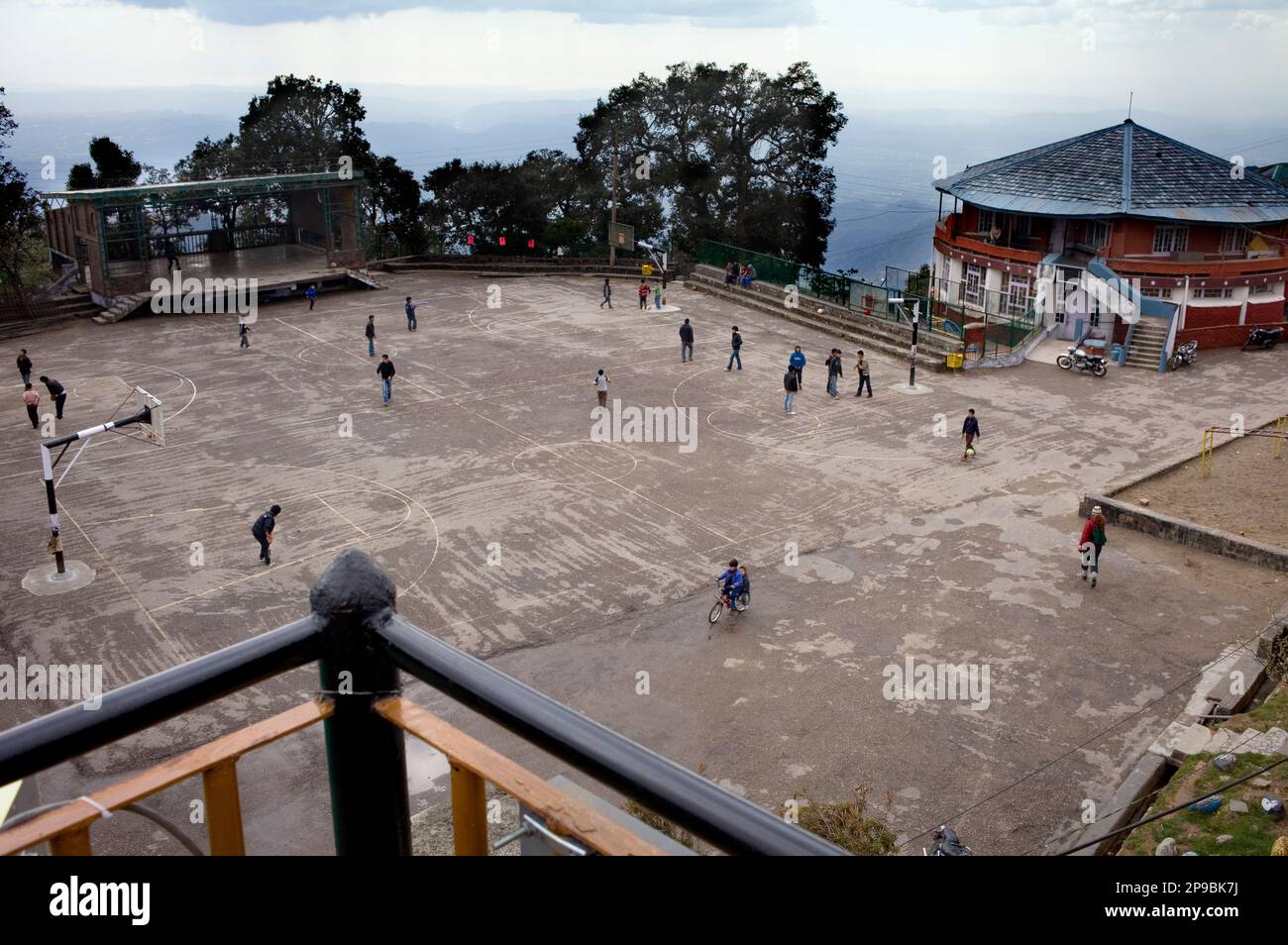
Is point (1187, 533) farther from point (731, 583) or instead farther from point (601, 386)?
point (601, 386)

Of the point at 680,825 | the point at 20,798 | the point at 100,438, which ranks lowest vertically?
the point at 100,438

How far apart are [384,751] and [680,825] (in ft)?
3.41

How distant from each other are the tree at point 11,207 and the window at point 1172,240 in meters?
45.3

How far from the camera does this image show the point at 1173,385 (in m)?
35.6

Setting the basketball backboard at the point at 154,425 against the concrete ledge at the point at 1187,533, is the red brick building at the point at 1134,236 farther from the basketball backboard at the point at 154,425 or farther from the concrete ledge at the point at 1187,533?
the basketball backboard at the point at 154,425

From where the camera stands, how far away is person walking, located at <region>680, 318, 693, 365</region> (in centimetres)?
3638

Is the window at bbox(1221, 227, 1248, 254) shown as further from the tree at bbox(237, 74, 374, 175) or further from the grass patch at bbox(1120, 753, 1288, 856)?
the tree at bbox(237, 74, 374, 175)

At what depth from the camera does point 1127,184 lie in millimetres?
42531

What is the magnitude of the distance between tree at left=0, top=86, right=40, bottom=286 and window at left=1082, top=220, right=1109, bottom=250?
141 feet

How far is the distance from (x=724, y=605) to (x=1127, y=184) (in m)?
31.2

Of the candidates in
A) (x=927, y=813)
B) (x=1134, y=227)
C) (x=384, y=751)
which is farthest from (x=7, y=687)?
(x=1134, y=227)

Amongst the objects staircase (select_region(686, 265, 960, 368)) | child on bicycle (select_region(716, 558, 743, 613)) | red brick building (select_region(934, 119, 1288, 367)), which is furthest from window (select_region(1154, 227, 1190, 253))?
child on bicycle (select_region(716, 558, 743, 613))
